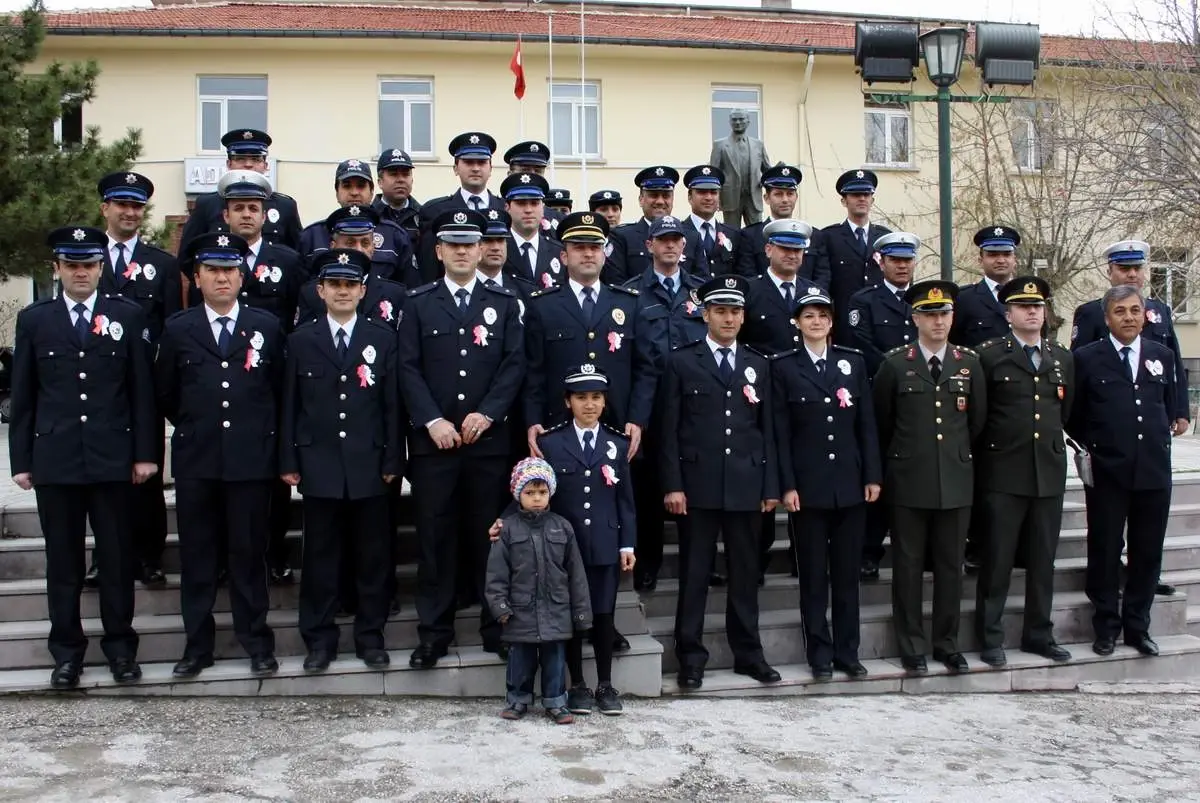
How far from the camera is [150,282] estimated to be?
22.8 ft

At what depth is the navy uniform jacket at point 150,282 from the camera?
6.89 meters

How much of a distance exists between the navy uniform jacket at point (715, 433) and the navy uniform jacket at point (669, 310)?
333 millimetres

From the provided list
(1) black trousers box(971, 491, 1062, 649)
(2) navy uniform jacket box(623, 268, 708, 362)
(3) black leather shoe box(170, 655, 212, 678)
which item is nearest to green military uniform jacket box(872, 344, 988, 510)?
(1) black trousers box(971, 491, 1062, 649)

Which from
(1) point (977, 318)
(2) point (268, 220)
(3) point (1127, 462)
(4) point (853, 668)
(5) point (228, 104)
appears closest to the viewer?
(4) point (853, 668)

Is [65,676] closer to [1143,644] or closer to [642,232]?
[642,232]

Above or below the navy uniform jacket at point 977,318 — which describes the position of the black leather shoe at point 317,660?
below

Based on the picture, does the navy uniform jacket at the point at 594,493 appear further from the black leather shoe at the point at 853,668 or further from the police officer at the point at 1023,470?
the police officer at the point at 1023,470

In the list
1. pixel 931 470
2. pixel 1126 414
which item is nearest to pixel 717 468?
pixel 931 470

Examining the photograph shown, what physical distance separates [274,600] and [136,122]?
1785cm

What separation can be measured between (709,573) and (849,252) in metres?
2.85

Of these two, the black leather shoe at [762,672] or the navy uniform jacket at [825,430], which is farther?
the navy uniform jacket at [825,430]

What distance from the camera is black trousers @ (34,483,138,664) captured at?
20.1ft

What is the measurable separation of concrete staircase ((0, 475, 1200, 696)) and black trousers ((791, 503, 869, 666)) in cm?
20

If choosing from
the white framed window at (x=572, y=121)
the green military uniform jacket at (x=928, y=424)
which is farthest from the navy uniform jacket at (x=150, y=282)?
the white framed window at (x=572, y=121)
